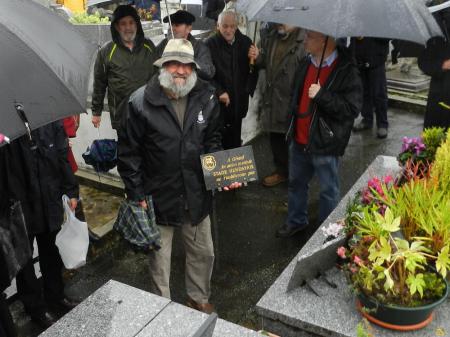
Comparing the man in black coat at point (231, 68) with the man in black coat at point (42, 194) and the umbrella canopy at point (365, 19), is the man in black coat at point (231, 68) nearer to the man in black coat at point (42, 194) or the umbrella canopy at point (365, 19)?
the umbrella canopy at point (365, 19)

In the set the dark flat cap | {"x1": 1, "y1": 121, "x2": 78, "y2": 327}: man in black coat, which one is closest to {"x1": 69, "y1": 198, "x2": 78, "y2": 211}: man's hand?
{"x1": 1, "y1": 121, "x2": 78, "y2": 327}: man in black coat

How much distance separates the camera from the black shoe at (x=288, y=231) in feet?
16.3

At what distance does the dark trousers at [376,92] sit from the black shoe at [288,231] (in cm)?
305

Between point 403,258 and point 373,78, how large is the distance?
5.31 meters

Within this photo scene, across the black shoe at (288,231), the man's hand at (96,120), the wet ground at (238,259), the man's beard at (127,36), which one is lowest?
the wet ground at (238,259)

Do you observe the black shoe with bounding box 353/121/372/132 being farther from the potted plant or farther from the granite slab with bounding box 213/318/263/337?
the granite slab with bounding box 213/318/263/337

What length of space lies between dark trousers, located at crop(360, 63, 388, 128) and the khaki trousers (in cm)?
434

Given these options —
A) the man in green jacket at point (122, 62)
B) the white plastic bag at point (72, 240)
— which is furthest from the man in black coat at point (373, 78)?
the white plastic bag at point (72, 240)

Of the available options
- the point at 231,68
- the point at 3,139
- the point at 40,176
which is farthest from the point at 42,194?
the point at 231,68

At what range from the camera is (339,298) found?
8.68ft

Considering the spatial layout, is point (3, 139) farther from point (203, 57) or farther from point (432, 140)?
point (203, 57)

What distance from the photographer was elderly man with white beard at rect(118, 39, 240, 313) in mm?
3303

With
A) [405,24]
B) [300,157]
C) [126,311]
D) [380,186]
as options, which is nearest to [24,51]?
[126,311]

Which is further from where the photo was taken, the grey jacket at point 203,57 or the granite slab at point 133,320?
the grey jacket at point 203,57
